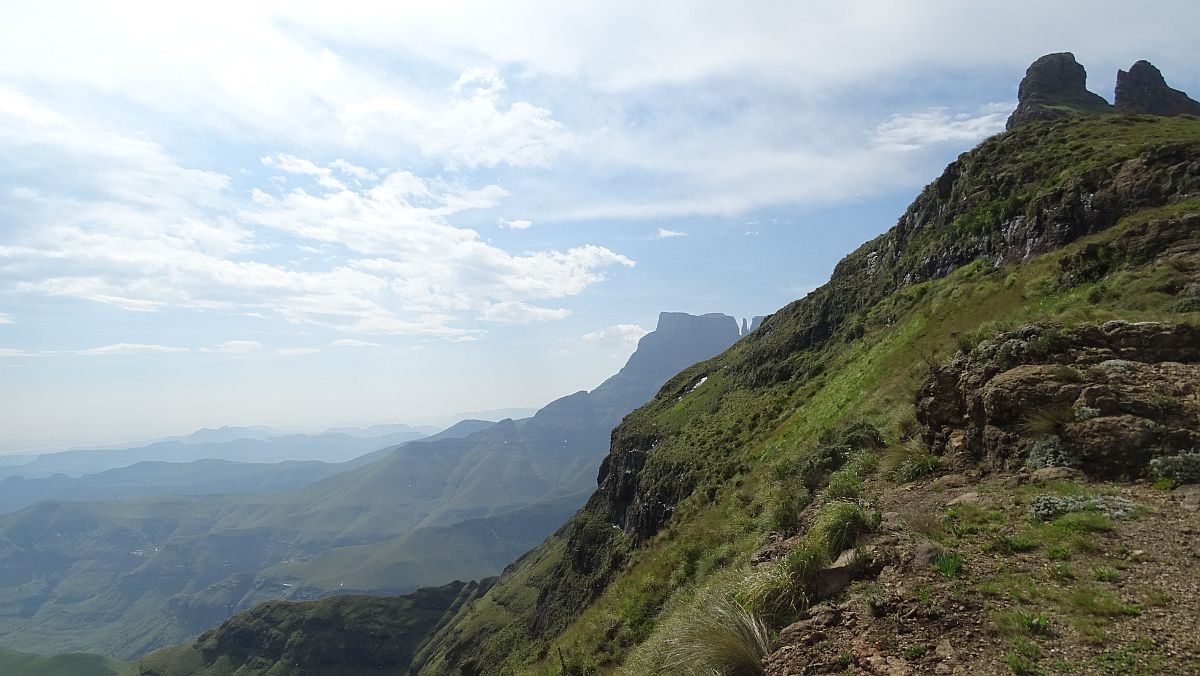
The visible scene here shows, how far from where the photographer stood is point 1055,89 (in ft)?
294

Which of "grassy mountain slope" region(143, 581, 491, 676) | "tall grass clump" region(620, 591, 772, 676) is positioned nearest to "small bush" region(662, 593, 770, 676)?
"tall grass clump" region(620, 591, 772, 676)

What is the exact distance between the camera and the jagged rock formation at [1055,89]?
8450 cm

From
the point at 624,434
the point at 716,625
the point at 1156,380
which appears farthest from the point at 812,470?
the point at 624,434

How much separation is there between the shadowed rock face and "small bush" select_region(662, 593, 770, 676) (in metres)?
118

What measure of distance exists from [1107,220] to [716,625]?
35.3 metres

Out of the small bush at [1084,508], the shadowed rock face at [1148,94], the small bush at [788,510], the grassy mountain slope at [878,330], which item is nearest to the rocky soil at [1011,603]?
the small bush at [1084,508]

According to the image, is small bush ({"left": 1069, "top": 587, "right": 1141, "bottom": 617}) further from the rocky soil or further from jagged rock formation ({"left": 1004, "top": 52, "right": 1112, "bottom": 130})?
jagged rock formation ({"left": 1004, "top": 52, "right": 1112, "bottom": 130})

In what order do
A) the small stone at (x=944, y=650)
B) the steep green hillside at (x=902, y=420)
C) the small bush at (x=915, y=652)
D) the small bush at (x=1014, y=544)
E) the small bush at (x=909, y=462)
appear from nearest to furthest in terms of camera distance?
the small stone at (x=944, y=650), the small bush at (x=915, y=652), the small bush at (x=1014, y=544), the steep green hillside at (x=902, y=420), the small bush at (x=909, y=462)

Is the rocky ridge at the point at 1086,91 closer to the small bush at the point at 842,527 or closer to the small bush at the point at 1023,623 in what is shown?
the small bush at the point at 842,527

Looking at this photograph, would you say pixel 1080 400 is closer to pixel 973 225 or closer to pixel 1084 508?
pixel 1084 508

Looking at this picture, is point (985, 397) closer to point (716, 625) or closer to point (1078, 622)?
point (1078, 622)

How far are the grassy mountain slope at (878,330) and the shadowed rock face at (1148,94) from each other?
59.2 metres

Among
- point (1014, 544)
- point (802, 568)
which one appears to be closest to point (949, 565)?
point (1014, 544)

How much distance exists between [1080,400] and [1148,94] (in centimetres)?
11907
